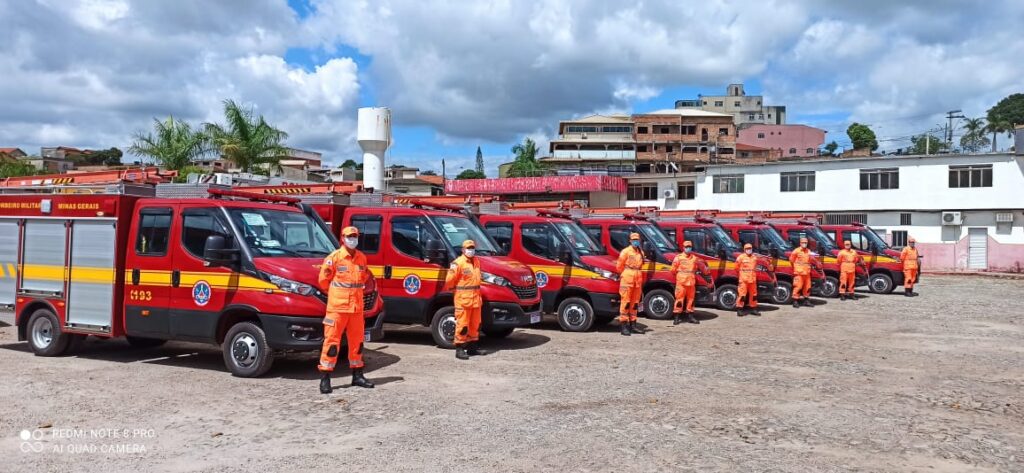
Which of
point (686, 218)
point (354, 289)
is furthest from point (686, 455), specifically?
point (686, 218)

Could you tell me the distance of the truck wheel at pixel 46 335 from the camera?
30.8 ft

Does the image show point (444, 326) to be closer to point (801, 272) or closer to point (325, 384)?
point (325, 384)

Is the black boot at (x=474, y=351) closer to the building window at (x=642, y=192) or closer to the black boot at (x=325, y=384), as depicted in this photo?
the black boot at (x=325, y=384)

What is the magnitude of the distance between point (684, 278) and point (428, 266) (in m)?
5.50

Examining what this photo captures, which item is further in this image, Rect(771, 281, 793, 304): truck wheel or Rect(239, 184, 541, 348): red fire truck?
Rect(771, 281, 793, 304): truck wheel

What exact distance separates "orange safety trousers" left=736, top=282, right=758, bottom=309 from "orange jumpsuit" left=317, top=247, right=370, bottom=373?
10.1m

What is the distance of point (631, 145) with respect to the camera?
71.4m

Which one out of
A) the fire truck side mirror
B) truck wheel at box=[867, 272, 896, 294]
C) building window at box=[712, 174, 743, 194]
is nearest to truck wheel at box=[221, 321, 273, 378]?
the fire truck side mirror

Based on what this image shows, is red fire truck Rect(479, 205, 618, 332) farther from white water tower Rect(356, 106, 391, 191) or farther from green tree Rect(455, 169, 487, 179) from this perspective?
green tree Rect(455, 169, 487, 179)

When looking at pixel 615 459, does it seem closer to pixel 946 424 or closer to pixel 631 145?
pixel 946 424

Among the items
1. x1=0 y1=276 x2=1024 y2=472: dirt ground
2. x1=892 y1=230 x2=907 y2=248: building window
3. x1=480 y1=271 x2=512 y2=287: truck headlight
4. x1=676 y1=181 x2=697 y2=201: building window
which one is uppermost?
x1=676 y1=181 x2=697 y2=201: building window

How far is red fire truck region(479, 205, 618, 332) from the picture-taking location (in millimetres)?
12281

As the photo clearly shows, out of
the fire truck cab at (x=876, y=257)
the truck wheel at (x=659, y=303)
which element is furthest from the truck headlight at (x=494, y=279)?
the fire truck cab at (x=876, y=257)

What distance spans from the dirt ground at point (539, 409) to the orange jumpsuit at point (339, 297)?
20.0 inches
